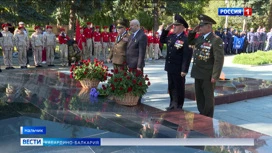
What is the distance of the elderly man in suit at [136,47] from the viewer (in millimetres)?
6273

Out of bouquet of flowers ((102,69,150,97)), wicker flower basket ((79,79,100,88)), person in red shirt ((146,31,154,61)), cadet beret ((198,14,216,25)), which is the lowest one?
wicker flower basket ((79,79,100,88))

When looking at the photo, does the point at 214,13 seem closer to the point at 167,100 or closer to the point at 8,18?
the point at 8,18

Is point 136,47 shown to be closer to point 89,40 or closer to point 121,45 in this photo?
point 121,45

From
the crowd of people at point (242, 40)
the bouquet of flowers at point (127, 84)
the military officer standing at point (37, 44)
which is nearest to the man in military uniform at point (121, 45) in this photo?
the bouquet of flowers at point (127, 84)

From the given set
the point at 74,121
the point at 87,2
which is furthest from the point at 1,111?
the point at 87,2

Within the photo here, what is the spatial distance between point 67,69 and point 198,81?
7.34 m

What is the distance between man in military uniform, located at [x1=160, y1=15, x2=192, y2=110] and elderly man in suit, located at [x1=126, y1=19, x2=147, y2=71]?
402 millimetres

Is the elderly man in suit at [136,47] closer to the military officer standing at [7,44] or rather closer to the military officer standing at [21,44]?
the military officer standing at [7,44]

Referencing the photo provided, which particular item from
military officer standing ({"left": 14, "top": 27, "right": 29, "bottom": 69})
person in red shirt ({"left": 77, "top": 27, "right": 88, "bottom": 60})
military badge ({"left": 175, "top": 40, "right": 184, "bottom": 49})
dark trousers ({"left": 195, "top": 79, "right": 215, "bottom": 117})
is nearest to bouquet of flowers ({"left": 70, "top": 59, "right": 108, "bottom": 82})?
military badge ({"left": 175, "top": 40, "right": 184, "bottom": 49})

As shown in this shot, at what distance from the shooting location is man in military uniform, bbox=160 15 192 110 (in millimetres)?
5840

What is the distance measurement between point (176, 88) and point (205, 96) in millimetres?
750

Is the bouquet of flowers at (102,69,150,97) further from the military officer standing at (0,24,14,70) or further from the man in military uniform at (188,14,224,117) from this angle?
the military officer standing at (0,24,14,70)

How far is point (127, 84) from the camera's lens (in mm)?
6137
